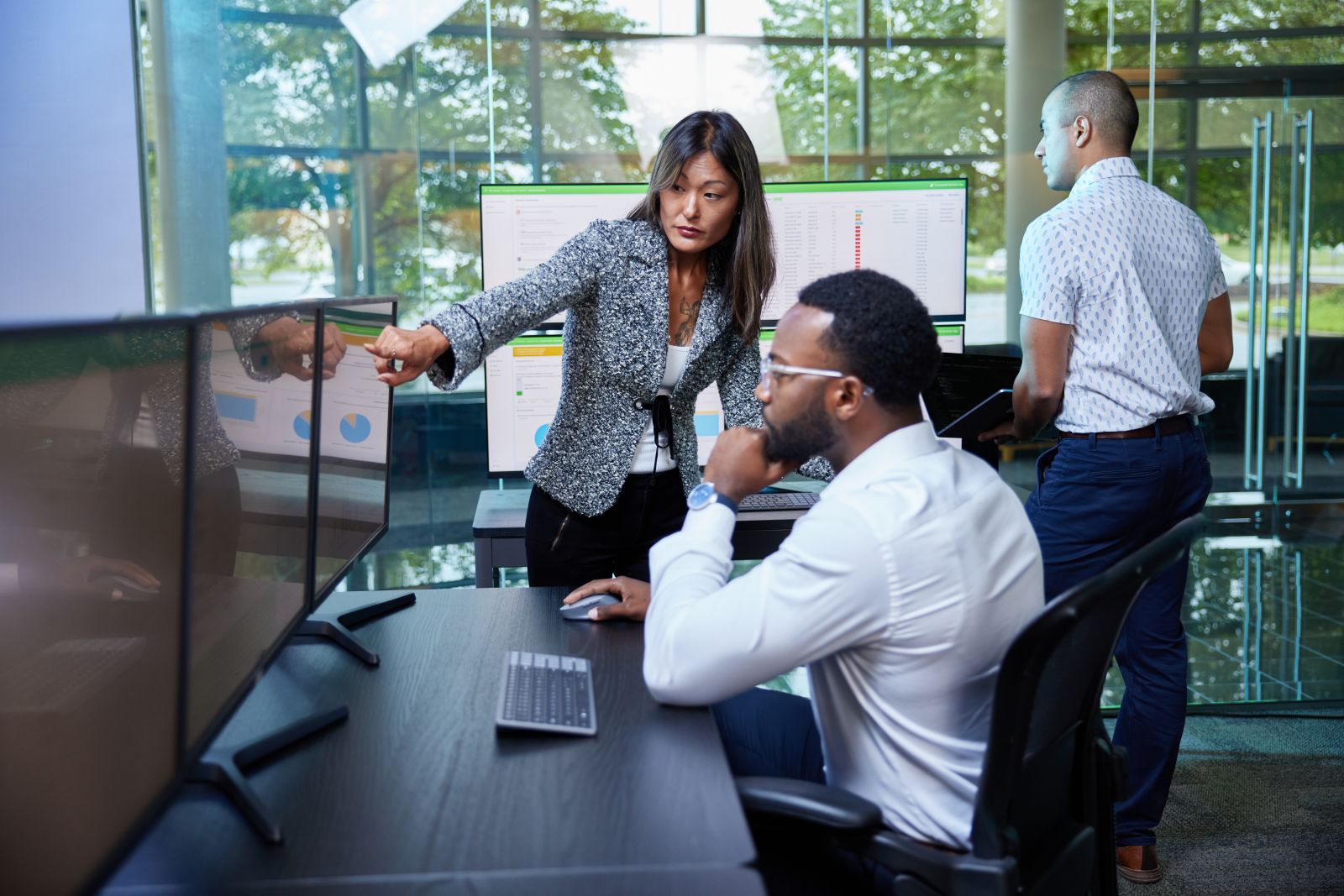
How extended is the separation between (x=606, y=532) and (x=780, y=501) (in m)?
1.09

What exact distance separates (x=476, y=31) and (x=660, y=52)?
0.64m

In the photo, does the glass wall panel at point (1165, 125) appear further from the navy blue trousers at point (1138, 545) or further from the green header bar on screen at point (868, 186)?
the navy blue trousers at point (1138, 545)

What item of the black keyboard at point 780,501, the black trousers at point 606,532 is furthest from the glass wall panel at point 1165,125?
the black trousers at point 606,532

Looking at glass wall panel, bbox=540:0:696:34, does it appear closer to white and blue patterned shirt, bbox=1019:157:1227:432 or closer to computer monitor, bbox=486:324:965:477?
computer monitor, bbox=486:324:965:477

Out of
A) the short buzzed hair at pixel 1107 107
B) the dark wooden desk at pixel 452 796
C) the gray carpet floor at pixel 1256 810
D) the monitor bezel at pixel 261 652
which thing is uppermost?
the short buzzed hair at pixel 1107 107

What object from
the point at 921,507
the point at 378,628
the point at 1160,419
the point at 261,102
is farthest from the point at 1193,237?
the point at 261,102

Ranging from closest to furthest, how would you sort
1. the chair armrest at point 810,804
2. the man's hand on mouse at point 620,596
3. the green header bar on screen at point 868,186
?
the chair armrest at point 810,804 < the man's hand on mouse at point 620,596 < the green header bar on screen at point 868,186

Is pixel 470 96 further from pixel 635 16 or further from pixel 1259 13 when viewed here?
pixel 1259 13

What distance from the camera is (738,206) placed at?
7.51 feet

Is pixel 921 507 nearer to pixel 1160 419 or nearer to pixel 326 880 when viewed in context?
pixel 326 880

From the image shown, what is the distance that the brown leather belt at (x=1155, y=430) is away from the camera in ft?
8.20

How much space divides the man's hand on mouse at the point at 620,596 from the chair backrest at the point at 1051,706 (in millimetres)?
736

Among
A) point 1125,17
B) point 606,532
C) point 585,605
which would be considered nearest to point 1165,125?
point 1125,17

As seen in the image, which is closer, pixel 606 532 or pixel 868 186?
pixel 606 532
